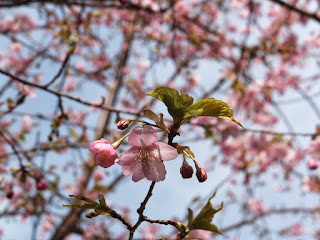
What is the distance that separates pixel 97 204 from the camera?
0.80 m

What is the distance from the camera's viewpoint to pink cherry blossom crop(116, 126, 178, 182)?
84 cm

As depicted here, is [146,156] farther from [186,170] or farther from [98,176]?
[98,176]

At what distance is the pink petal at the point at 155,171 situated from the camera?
862 mm

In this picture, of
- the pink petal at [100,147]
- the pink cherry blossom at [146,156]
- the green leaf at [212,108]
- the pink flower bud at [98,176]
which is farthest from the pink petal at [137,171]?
the pink flower bud at [98,176]

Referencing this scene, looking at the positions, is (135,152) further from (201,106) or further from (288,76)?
(288,76)

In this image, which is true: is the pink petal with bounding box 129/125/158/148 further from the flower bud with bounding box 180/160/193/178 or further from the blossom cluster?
the flower bud with bounding box 180/160/193/178

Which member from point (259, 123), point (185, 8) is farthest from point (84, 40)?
point (259, 123)

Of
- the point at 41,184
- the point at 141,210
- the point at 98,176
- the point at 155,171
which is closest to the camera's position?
the point at 141,210

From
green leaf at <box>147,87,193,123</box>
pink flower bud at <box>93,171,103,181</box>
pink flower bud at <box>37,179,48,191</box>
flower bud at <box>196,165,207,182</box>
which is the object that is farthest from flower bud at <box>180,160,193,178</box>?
pink flower bud at <box>93,171,103,181</box>

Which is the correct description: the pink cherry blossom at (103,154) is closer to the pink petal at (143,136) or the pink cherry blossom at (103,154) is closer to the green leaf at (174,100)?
the pink petal at (143,136)

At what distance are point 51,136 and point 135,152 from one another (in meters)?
1.06

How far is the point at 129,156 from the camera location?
911mm

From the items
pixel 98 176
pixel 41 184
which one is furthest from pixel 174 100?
pixel 98 176

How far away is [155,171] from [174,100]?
219mm
